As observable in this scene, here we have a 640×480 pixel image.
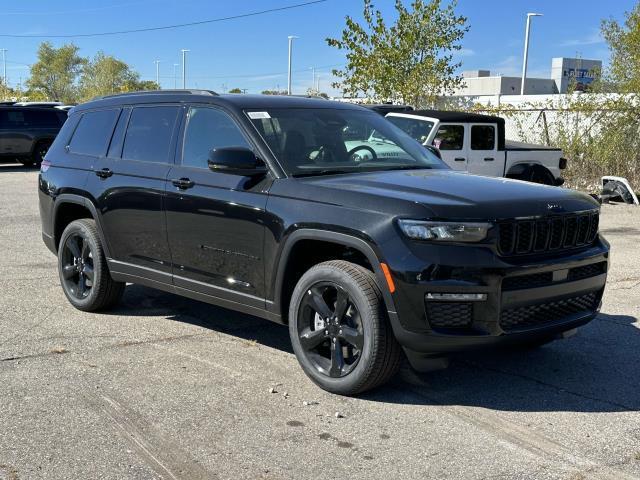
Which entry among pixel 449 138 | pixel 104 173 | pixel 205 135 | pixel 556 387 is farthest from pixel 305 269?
pixel 449 138

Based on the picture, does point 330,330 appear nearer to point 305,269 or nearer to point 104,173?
point 305,269

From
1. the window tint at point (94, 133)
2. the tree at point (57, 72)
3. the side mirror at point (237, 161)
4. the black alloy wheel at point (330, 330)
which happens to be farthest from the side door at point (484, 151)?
the tree at point (57, 72)

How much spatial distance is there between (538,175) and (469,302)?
1068cm

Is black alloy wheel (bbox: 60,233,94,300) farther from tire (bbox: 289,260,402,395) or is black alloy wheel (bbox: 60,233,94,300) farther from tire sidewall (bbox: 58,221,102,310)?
tire (bbox: 289,260,402,395)

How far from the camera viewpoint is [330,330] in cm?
459

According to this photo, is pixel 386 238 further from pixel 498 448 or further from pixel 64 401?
pixel 64 401

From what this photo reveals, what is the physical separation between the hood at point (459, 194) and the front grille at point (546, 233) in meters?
0.05

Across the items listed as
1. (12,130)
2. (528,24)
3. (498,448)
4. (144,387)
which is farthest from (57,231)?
(528,24)

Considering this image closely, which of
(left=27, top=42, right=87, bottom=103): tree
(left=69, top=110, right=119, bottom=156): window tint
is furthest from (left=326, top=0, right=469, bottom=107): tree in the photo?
(left=27, top=42, right=87, bottom=103): tree

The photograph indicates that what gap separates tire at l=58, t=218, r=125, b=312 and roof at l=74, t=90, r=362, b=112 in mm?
1123

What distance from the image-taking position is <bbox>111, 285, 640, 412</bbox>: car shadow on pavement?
4.50 meters

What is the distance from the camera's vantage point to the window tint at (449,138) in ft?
41.9

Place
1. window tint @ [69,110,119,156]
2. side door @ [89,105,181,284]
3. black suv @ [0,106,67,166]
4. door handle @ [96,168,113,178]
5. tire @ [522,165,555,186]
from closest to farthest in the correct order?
side door @ [89,105,181,284] < door handle @ [96,168,113,178] < window tint @ [69,110,119,156] < tire @ [522,165,555,186] < black suv @ [0,106,67,166]

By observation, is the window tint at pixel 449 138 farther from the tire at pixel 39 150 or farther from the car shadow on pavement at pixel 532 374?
the tire at pixel 39 150
